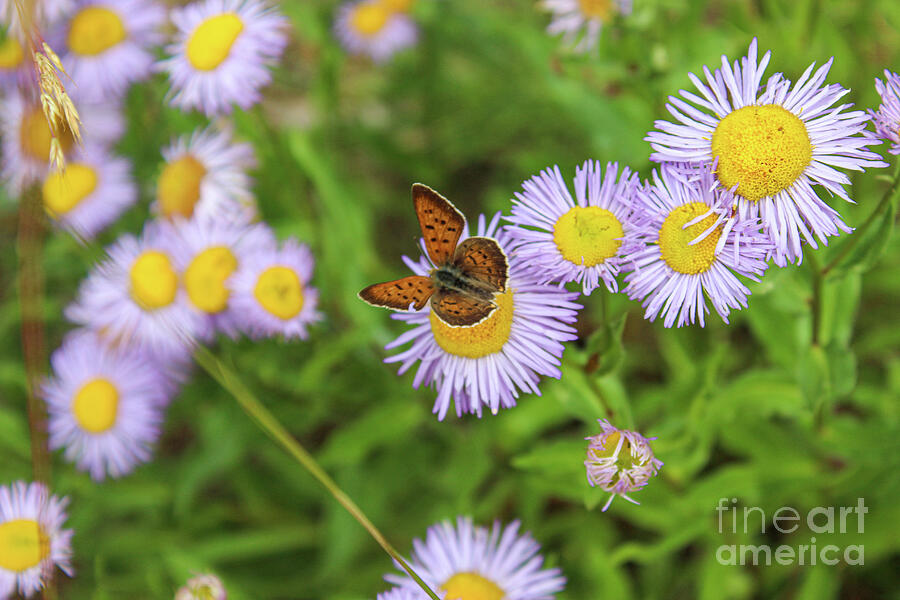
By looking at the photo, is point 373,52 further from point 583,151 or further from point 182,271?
point 182,271

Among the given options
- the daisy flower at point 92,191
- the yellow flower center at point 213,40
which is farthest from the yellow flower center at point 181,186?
the daisy flower at point 92,191

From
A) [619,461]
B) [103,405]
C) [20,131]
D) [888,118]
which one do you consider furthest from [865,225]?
[20,131]

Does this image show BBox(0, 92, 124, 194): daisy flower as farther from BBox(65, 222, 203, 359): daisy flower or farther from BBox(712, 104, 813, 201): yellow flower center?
BBox(712, 104, 813, 201): yellow flower center

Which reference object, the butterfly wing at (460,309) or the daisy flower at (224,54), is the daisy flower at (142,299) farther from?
the butterfly wing at (460,309)

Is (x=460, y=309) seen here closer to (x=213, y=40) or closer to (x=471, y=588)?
(x=471, y=588)

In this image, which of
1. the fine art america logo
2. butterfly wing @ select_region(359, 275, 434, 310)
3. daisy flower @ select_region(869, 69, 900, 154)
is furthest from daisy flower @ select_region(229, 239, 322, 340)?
daisy flower @ select_region(869, 69, 900, 154)

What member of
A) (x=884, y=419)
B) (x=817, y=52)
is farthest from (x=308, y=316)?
(x=817, y=52)
